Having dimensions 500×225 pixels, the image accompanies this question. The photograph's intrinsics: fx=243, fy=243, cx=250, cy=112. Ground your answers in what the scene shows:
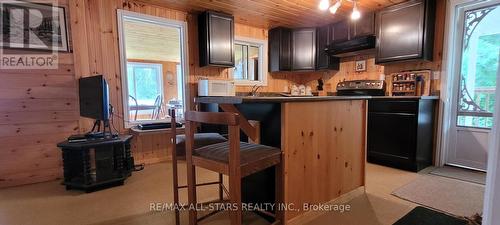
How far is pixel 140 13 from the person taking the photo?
3.26 meters

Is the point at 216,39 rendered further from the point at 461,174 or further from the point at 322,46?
the point at 461,174

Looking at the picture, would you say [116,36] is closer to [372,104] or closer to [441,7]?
[372,104]

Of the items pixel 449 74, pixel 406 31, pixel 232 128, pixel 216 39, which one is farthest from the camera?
pixel 216 39

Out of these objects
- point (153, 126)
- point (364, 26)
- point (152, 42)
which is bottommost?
point (153, 126)

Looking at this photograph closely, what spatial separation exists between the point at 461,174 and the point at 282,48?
310 cm

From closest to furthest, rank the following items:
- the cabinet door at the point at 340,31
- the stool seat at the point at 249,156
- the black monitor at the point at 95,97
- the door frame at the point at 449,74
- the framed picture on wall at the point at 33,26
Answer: the stool seat at the point at 249,156 < the black monitor at the point at 95,97 < the framed picture on wall at the point at 33,26 < the door frame at the point at 449,74 < the cabinet door at the point at 340,31

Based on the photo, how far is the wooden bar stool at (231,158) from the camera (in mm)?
1283

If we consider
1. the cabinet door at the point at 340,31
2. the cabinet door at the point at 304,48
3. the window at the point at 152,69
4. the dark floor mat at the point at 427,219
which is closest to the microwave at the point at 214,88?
the window at the point at 152,69

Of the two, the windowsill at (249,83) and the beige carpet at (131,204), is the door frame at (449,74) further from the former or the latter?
the windowsill at (249,83)

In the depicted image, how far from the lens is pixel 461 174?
2803 millimetres

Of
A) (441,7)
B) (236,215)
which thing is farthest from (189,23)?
(441,7)

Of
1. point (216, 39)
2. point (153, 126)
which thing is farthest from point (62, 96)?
point (216, 39)

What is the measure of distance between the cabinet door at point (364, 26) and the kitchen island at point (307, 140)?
188 centimetres

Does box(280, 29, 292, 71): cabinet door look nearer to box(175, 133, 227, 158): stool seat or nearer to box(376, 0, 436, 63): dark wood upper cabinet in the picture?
box(376, 0, 436, 63): dark wood upper cabinet
